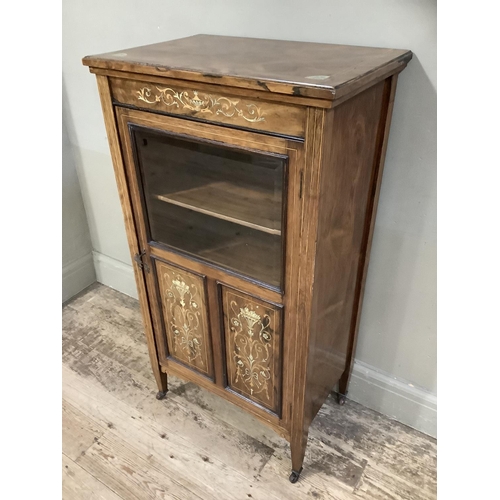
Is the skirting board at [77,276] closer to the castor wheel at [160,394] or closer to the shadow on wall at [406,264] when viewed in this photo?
the castor wheel at [160,394]

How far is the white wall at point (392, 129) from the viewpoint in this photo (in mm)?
1012

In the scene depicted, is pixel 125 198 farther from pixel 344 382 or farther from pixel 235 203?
pixel 344 382

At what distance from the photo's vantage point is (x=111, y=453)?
140 centimetres

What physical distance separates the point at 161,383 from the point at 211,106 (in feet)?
3.35

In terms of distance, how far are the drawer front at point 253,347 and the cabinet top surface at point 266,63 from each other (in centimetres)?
52

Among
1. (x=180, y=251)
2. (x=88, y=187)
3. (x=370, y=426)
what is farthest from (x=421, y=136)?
(x=88, y=187)

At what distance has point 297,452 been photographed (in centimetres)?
125

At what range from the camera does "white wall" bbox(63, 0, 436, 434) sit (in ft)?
3.32

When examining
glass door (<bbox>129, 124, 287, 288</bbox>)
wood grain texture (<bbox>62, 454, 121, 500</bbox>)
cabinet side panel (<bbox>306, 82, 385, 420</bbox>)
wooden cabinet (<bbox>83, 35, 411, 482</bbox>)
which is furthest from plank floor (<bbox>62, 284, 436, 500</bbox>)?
glass door (<bbox>129, 124, 287, 288</bbox>)

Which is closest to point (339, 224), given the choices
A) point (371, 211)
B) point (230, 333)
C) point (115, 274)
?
point (371, 211)

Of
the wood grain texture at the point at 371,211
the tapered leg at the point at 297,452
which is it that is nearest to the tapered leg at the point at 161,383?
the tapered leg at the point at 297,452

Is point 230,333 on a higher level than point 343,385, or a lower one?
higher
